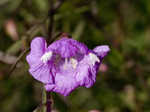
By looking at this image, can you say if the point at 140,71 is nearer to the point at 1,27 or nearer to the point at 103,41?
the point at 103,41

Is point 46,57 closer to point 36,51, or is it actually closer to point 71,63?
point 36,51

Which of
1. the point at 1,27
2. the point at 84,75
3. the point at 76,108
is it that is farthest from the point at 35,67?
the point at 1,27

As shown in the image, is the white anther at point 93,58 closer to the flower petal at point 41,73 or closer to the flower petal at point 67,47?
the flower petal at point 67,47

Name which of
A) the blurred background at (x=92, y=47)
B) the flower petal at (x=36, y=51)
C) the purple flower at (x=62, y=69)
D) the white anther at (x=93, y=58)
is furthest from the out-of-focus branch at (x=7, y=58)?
the white anther at (x=93, y=58)

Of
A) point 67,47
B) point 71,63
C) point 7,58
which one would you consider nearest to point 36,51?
point 67,47

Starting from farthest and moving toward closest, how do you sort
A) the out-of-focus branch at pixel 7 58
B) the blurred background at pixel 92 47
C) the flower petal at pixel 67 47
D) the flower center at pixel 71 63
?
1. the blurred background at pixel 92 47
2. the out-of-focus branch at pixel 7 58
3. the flower center at pixel 71 63
4. the flower petal at pixel 67 47

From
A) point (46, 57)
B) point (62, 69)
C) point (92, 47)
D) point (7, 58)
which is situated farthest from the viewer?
point (92, 47)
